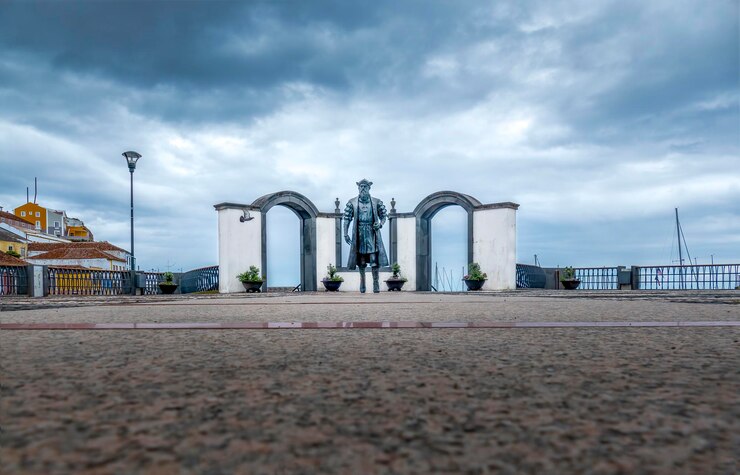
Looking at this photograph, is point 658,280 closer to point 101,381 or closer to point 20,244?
point 101,381

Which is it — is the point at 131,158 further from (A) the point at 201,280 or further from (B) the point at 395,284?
(B) the point at 395,284

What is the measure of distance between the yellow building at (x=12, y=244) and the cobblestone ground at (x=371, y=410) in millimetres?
56640

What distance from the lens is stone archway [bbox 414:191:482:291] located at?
20.2 metres

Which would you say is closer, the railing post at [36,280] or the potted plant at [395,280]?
the railing post at [36,280]

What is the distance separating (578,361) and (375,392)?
0.81 metres

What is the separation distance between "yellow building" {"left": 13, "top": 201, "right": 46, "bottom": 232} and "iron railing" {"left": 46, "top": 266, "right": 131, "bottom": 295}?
62.0m

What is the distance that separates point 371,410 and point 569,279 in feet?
66.2

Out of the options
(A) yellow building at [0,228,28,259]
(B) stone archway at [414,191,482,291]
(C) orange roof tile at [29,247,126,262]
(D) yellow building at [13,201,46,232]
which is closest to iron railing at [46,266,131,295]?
(B) stone archway at [414,191,482,291]

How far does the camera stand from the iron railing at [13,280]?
51.1 feet

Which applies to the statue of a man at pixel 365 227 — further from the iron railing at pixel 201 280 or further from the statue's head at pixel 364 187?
the iron railing at pixel 201 280

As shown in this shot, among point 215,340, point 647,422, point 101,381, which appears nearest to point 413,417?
point 647,422

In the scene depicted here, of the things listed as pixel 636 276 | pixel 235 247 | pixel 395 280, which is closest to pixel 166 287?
pixel 235 247

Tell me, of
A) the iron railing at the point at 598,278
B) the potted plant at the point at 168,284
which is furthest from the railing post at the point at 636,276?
the potted plant at the point at 168,284

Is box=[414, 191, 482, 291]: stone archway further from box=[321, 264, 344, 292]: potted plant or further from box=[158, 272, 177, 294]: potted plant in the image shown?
box=[158, 272, 177, 294]: potted plant
